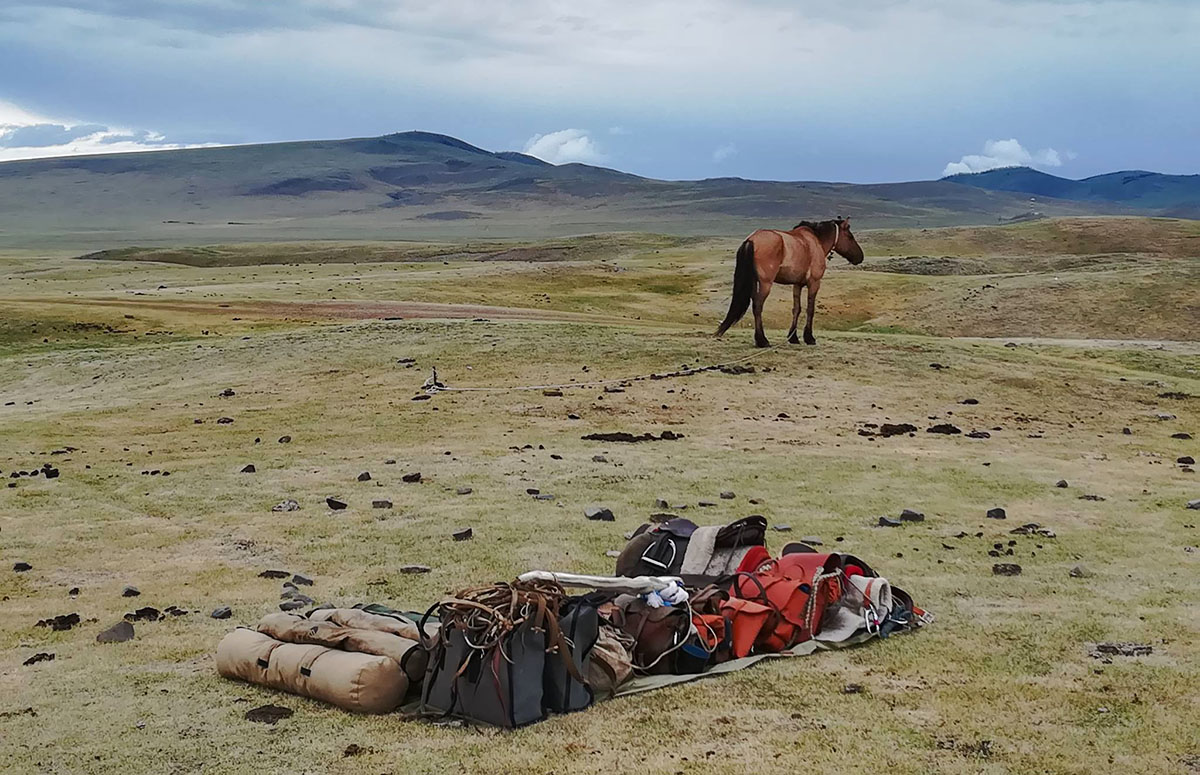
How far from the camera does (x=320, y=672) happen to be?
7625 mm

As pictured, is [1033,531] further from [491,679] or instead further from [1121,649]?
[491,679]

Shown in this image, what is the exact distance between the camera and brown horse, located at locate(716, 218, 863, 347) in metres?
26.2

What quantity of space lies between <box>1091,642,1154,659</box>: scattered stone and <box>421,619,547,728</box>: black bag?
401cm

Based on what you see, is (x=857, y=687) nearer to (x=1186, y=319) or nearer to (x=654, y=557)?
(x=654, y=557)

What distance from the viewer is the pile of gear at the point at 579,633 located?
743cm

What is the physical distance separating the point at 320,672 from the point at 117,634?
8.68 feet

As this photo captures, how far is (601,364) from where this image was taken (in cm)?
2489

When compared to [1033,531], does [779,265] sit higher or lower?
higher

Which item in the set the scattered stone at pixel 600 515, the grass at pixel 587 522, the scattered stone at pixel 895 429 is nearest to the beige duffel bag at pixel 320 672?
the grass at pixel 587 522

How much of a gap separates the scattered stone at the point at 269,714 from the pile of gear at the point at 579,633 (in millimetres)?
230

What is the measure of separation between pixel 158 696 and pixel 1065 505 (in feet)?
34.3

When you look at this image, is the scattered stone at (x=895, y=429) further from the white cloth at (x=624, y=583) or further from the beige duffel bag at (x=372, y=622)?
the beige duffel bag at (x=372, y=622)

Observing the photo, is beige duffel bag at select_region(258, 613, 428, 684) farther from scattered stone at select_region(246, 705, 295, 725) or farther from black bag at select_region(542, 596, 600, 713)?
black bag at select_region(542, 596, 600, 713)

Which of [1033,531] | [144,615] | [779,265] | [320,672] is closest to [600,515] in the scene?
[1033,531]
